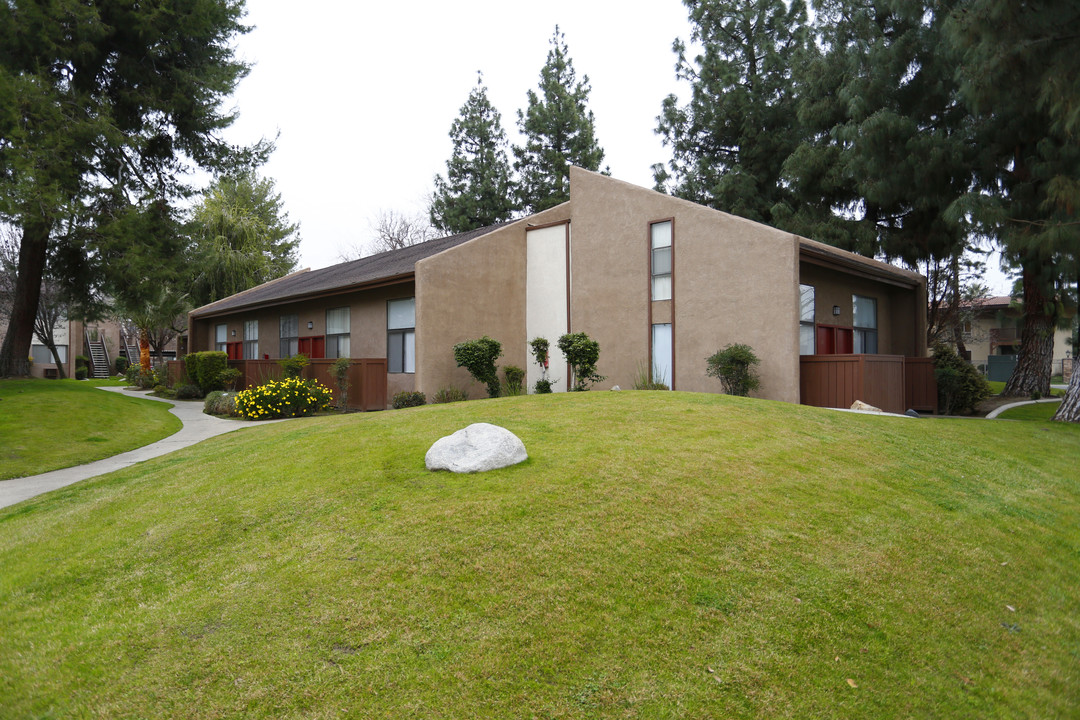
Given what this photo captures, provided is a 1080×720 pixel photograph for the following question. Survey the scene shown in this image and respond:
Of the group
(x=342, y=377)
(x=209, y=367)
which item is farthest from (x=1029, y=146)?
(x=209, y=367)

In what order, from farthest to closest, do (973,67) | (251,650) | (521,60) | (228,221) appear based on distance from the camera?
(521,60), (228,221), (973,67), (251,650)

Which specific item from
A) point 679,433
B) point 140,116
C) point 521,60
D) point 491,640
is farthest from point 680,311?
point 521,60

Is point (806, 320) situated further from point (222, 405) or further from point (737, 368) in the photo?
point (222, 405)

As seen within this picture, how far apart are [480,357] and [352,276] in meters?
6.95

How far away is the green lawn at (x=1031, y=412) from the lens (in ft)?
48.9

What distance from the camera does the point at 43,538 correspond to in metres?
5.38

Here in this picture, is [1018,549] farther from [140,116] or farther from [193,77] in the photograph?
[140,116]

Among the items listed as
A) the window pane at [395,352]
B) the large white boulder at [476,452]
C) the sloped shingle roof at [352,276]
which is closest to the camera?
the large white boulder at [476,452]

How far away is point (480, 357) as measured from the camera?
14805mm

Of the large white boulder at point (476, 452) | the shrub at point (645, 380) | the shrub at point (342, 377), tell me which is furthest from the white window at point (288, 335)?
the large white boulder at point (476, 452)

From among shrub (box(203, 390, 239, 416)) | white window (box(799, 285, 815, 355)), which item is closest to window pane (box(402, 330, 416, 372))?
shrub (box(203, 390, 239, 416))

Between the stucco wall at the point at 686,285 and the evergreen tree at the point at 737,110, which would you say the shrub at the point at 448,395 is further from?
the evergreen tree at the point at 737,110

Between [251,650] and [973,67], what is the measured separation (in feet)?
58.6

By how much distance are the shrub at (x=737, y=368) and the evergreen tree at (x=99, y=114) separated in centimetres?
1395
